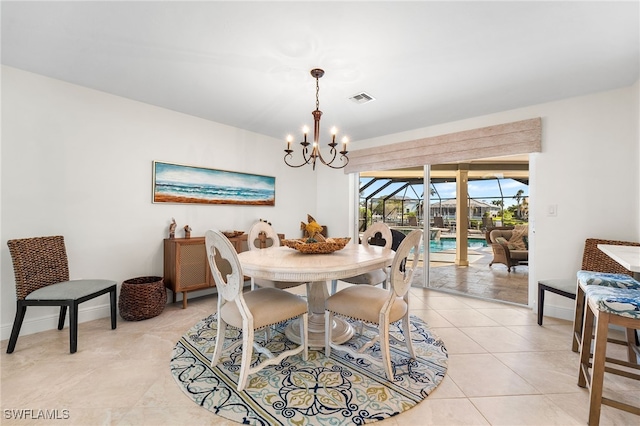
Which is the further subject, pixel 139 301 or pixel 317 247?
pixel 139 301

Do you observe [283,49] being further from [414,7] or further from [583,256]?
[583,256]

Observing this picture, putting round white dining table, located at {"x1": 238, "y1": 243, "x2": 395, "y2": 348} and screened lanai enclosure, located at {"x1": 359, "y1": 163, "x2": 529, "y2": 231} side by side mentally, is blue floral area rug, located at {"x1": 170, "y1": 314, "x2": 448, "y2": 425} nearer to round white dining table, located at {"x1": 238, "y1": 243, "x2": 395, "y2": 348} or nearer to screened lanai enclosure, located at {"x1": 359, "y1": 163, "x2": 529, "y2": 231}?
round white dining table, located at {"x1": 238, "y1": 243, "x2": 395, "y2": 348}

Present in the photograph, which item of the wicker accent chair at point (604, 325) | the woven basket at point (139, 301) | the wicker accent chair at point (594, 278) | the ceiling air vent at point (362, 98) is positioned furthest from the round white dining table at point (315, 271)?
the ceiling air vent at point (362, 98)

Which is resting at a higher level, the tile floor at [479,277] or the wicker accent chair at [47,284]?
the wicker accent chair at [47,284]

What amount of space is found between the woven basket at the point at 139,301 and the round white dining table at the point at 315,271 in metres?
1.41

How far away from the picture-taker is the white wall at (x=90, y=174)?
7.70ft

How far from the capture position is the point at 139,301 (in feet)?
8.85

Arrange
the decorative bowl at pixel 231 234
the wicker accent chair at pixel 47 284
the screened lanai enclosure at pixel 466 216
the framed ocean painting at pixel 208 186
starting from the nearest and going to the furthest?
the wicker accent chair at pixel 47 284, the framed ocean painting at pixel 208 186, the screened lanai enclosure at pixel 466 216, the decorative bowl at pixel 231 234

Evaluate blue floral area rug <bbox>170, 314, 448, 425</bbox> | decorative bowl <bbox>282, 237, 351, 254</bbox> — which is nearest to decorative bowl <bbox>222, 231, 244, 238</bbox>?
blue floral area rug <bbox>170, 314, 448, 425</bbox>

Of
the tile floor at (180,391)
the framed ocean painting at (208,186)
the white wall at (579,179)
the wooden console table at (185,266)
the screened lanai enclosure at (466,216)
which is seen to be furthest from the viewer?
the screened lanai enclosure at (466,216)

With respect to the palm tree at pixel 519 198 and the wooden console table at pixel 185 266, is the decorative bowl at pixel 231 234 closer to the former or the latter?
the wooden console table at pixel 185 266

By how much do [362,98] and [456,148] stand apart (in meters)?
1.54

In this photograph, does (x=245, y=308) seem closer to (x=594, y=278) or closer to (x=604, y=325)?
(x=604, y=325)

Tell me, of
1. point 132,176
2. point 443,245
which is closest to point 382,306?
point 443,245
